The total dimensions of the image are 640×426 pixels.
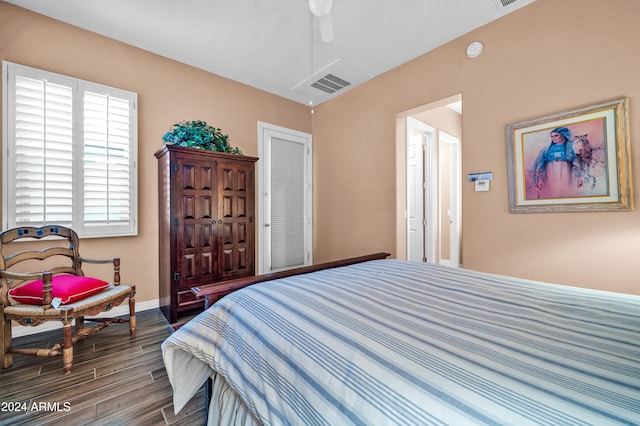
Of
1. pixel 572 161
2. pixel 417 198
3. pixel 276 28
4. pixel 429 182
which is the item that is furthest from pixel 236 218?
pixel 572 161

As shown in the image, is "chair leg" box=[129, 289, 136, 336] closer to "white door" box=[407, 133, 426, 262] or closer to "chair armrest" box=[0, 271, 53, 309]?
"chair armrest" box=[0, 271, 53, 309]

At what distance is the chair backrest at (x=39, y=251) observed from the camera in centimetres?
203

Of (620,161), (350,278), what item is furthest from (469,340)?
(620,161)

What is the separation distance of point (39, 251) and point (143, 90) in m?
1.91

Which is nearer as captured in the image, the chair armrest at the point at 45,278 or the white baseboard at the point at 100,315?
the chair armrest at the point at 45,278

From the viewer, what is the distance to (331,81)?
3.63 m

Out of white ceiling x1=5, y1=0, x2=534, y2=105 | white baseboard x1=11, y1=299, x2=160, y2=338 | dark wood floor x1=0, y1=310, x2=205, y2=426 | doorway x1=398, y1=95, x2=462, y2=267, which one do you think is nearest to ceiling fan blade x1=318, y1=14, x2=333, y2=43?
white ceiling x1=5, y1=0, x2=534, y2=105

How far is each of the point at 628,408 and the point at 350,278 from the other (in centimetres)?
109

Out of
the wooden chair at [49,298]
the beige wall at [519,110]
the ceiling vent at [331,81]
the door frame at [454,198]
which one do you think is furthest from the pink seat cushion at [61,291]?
the door frame at [454,198]

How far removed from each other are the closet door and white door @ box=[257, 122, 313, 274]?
1.09m

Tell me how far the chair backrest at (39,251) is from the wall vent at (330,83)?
328 cm

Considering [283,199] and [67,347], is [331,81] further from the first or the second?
[67,347]

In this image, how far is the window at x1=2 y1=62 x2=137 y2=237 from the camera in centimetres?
227

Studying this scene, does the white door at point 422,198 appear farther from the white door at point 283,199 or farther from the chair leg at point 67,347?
the chair leg at point 67,347
